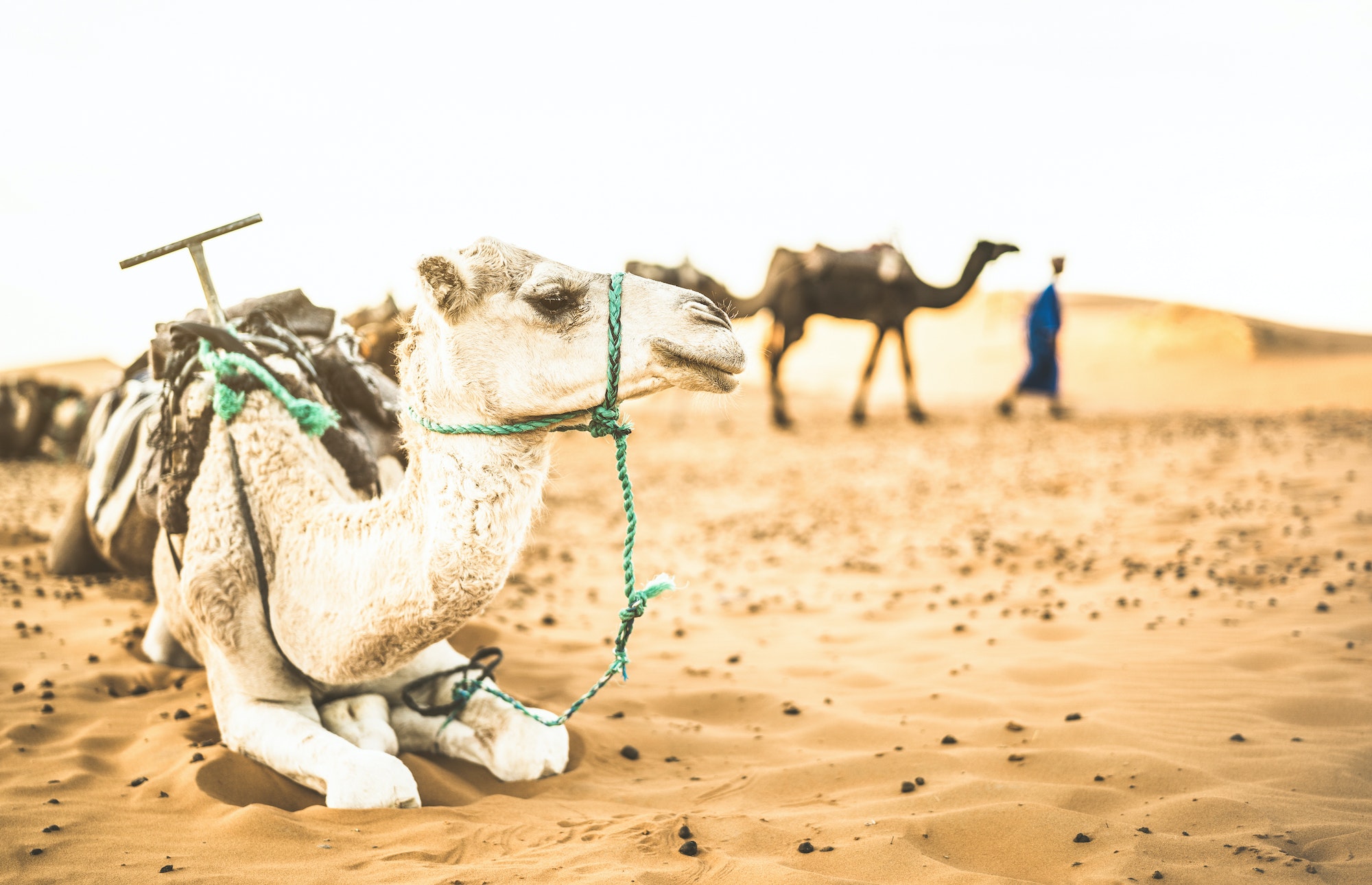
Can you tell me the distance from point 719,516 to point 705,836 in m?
7.33

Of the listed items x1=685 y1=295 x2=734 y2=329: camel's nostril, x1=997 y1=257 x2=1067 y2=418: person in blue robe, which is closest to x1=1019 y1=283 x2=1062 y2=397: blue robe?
x1=997 y1=257 x2=1067 y2=418: person in blue robe

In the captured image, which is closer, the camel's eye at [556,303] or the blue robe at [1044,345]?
the camel's eye at [556,303]

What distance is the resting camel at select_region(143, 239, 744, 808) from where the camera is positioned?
8.37 feet

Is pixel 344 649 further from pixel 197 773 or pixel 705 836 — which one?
pixel 705 836

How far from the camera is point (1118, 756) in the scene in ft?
11.0

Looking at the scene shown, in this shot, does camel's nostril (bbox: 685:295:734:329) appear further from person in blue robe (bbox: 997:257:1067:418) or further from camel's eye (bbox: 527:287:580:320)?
person in blue robe (bbox: 997:257:1067:418)

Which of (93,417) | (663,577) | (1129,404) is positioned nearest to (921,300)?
(1129,404)

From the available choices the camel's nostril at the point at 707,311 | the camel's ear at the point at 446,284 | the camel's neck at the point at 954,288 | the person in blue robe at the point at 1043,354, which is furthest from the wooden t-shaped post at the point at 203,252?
the person in blue robe at the point at 1043,354

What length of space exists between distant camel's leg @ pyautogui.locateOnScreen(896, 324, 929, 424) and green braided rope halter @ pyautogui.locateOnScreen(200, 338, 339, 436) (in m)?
13.5

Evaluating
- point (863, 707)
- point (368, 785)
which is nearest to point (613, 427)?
point (368, 785)

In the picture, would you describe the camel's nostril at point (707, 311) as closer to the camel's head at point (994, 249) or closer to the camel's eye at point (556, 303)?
the camel's eye at point (556, 303)

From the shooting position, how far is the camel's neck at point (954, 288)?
15.2 m

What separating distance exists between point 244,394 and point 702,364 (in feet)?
6.21

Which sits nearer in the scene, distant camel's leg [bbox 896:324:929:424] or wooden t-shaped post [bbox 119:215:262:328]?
wooden t-shaped post [bbox 119:215:262:328]
